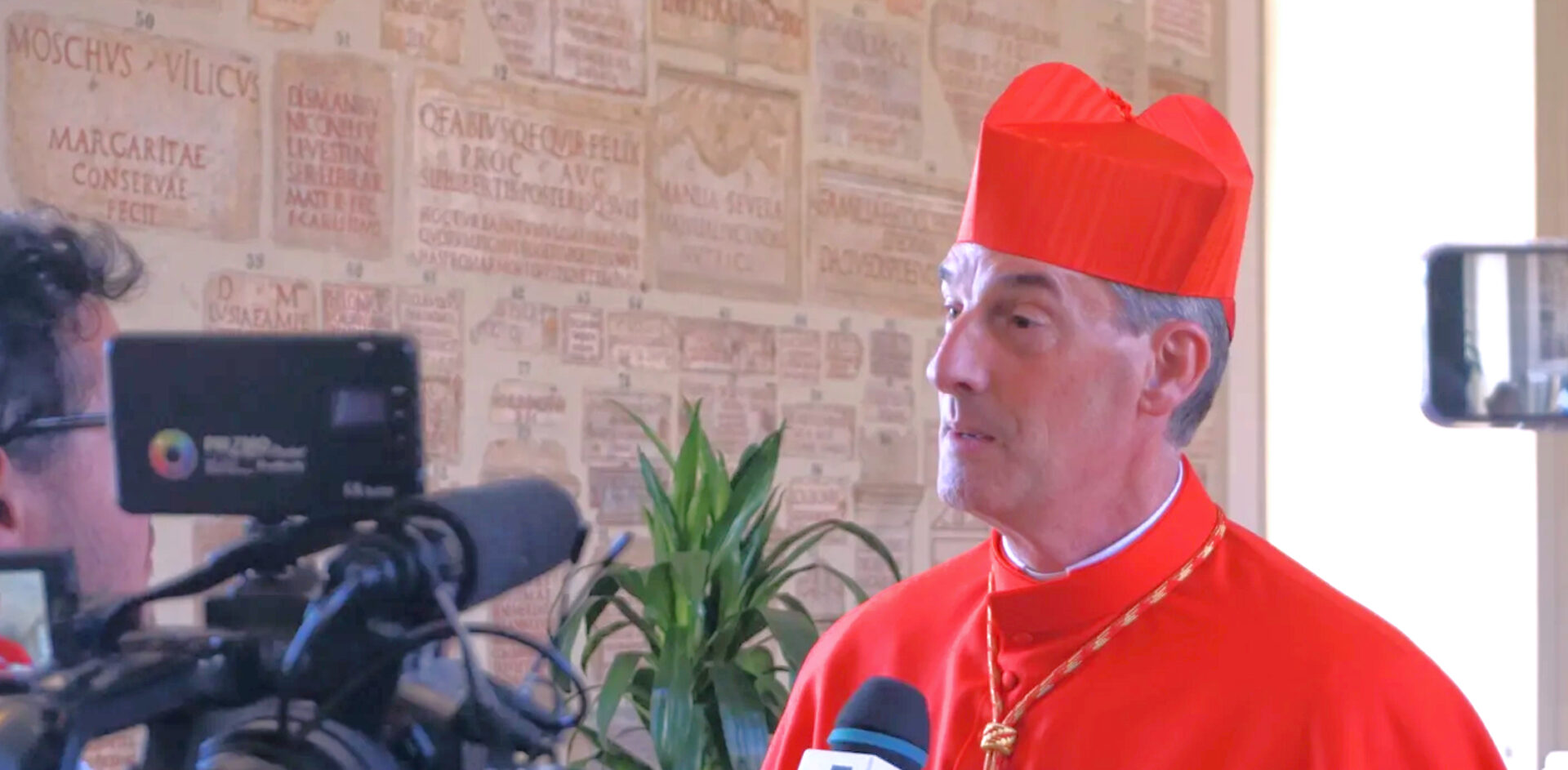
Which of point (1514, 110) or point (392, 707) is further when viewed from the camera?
point (1514, 110)

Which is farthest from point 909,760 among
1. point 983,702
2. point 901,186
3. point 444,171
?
point 901,186

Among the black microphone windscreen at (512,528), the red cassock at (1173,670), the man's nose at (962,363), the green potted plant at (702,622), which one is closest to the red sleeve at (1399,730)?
the red cassock at (1173,670)

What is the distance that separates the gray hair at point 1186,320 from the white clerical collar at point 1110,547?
0.04 m

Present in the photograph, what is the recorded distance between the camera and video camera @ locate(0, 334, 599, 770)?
2.83 feet

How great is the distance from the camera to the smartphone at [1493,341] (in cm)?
158

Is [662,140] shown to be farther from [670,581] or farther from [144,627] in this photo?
[144,627]

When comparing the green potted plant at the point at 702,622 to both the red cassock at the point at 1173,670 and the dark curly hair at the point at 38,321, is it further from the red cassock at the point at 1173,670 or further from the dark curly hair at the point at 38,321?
the red cassock at the point at 1173,670

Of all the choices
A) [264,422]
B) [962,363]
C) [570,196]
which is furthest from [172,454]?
[570,196]

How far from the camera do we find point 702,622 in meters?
2.78

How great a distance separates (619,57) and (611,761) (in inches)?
44.9

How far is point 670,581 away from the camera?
9.05ft

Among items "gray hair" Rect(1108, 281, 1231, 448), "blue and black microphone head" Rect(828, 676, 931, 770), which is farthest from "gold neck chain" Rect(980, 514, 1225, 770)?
"blue and black microphone head" Rect(828, 676, 931, 770)

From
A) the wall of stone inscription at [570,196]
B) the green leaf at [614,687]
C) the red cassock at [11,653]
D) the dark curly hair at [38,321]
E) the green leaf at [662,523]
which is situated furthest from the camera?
the green leaf at [662,523]

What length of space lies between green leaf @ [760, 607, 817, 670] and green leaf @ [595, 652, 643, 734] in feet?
0.69
